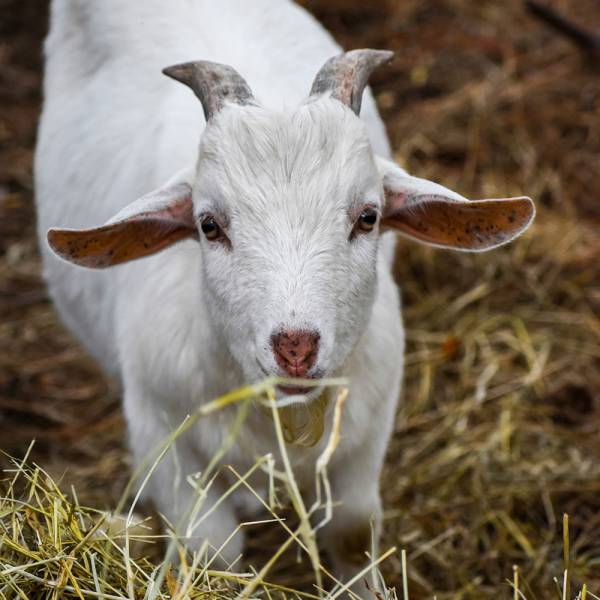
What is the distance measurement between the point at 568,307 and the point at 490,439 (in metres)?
1.11

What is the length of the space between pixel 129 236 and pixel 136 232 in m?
0.02

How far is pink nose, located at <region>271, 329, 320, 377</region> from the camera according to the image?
8.59ft

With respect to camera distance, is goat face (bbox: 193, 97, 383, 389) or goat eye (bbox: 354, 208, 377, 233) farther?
goat eye (bbox: 354, 208, 377, 233)

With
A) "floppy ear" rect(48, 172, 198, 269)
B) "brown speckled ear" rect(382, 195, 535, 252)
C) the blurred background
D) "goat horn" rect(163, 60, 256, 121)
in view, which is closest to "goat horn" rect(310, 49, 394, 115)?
"goat horn" rect(163, 60, 256, 121)

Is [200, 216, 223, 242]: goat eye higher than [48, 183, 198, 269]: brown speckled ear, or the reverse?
[200, 216, 223, 242]: goat eye

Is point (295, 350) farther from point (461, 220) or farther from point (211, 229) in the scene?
point (461, 220)

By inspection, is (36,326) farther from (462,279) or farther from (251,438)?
(251,438)

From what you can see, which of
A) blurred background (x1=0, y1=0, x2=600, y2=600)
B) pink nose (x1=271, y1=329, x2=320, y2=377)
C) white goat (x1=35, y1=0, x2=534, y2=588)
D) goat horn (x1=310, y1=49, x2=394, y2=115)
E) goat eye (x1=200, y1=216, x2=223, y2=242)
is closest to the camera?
pink nose (x1=271, y1=329, x2=320, y2=377)

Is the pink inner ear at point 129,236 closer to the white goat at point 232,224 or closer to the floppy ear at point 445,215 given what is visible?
the white goat at point 232,224

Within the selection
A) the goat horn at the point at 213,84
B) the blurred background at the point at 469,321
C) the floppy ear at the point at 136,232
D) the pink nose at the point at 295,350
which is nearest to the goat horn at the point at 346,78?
the goat horn at the point at 213,84

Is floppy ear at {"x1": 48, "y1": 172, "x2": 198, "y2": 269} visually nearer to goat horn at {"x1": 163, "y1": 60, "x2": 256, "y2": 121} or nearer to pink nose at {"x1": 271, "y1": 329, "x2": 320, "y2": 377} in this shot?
goat horn at {"x1": 163, "y1": 60, "x2": 256, "y2": 121}

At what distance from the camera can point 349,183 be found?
2941 millimetres

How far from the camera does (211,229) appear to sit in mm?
3012

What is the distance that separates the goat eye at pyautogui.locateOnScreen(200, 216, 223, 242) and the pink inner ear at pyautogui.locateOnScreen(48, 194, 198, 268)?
182 mm
